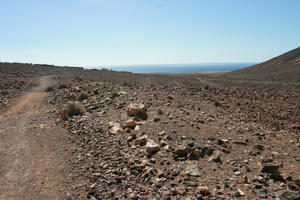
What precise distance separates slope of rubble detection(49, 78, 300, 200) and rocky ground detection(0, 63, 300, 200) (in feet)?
0.06

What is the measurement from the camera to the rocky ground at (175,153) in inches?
220

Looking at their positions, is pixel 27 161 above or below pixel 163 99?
below

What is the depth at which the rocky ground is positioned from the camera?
5.59 metres

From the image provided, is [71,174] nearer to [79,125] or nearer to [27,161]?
[27,161]

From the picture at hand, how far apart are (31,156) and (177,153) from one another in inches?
176

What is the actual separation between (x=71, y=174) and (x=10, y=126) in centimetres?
586

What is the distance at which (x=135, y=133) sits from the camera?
348 inches

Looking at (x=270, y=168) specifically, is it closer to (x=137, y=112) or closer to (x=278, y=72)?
(x=137, y=112)

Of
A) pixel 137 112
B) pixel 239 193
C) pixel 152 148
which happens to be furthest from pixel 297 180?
pixel 137 112

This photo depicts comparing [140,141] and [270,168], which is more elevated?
[140,141]

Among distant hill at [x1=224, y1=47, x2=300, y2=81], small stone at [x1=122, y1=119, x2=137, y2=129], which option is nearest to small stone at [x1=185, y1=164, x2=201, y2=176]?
small stone at [x1=122, y1=119, x2=137, y2=129]

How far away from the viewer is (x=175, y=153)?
719cm

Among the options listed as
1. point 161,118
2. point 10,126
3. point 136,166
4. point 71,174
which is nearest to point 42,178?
point 71,174

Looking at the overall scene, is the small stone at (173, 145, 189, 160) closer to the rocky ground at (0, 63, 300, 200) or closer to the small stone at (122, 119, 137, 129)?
the rocky ground at (0, 63, 300, 200)
